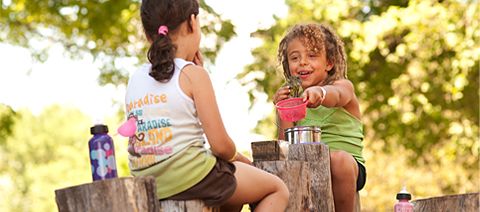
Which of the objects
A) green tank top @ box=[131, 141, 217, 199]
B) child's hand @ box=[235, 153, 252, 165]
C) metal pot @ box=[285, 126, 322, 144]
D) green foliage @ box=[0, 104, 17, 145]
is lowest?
green tank top @ box=[131, 141, 217, 199]

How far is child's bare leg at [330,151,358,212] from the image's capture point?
5230mm

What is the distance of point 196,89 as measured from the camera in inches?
162

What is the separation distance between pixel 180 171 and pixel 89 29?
11.7 meters

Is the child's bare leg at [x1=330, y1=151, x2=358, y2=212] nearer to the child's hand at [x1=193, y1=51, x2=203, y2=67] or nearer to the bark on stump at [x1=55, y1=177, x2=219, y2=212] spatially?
the child's hand at [x1=193, y1=51, x2=203, y2=67]

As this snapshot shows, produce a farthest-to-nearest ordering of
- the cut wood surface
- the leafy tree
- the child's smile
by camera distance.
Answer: the leafy tree < the child's smile < the cut wood surface

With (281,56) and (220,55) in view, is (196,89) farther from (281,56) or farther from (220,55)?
(220,55)

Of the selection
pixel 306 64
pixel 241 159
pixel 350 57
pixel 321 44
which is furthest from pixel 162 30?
pixel 350 57

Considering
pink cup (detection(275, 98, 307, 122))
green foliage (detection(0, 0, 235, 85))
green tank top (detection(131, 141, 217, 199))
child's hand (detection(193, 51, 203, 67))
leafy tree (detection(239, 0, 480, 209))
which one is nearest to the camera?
green tank top (detection(131, 141, 217, 199))

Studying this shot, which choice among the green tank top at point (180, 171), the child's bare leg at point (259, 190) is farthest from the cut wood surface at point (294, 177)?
the green tank top at point (180, 171)

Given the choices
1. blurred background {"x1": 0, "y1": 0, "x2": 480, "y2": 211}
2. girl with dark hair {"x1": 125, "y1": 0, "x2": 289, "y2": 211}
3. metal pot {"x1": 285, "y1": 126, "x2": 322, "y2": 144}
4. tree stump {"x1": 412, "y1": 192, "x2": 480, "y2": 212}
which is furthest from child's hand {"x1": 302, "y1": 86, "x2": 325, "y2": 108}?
blurred background {"x1": 0, "y1": 0, "x2": 480, "y2": 211}

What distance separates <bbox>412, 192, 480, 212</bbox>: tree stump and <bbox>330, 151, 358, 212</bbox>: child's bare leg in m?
0.37

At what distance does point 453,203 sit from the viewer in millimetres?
4879

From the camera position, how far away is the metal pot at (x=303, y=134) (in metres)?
5.21

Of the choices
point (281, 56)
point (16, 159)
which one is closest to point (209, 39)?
point (281, 56)
